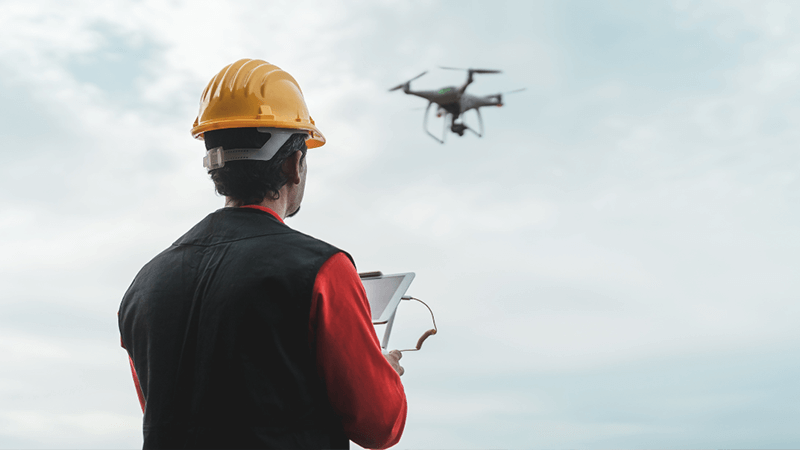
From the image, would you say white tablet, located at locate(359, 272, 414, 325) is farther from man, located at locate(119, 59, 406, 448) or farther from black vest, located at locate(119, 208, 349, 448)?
black vest, located at locate(119, 208, 349, 448)

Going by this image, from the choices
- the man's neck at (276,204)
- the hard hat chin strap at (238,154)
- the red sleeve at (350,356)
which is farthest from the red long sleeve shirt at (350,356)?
the hard hat chin strap at (238,154)

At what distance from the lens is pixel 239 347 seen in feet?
6.06

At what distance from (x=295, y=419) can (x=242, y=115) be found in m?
1.11

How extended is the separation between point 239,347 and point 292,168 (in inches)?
28.4

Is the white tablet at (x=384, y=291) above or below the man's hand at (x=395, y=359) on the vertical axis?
above

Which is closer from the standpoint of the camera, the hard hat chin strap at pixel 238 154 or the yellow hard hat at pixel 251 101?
the hard hat chin strap at pixel 238 154

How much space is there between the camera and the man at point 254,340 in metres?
1.84

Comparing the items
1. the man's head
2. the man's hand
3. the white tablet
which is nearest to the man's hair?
the man's head

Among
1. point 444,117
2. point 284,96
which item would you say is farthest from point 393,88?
point 284,96

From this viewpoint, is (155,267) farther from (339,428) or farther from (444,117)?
(444,117)

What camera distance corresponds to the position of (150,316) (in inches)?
80.4

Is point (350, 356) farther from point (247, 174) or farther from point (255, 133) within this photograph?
point (255, 133)

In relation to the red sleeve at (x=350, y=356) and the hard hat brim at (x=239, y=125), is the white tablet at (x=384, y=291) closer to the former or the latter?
the red sleeve at (x=350, y=356)

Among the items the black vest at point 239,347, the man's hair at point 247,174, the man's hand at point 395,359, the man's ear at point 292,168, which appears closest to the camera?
the black vest at point 239,347
